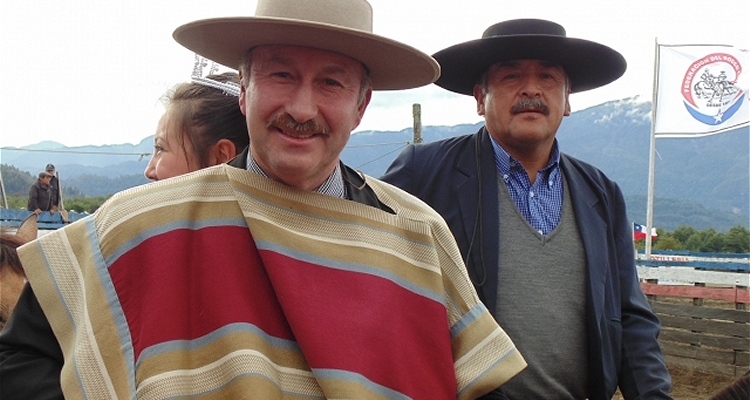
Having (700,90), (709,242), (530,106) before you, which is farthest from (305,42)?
(709,242)

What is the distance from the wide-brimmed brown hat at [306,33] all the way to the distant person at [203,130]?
64cm

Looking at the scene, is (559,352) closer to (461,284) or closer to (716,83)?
(461,284)

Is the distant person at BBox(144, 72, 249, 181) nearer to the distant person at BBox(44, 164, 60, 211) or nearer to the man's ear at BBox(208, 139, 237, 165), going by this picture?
the man's ear at BBox(208, 139, 237, 165)

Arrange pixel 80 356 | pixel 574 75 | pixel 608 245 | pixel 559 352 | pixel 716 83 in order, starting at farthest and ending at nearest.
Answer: pixel 716 83 → pixel 574 75 → pixel 608 245 → pixel 559 352 → pixel 80 356

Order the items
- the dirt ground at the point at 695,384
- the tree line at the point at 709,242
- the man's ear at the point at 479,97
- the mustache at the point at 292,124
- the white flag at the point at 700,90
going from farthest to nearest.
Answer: the tree line at the point at 709,242 < the white flag at the point at 700,90 < the dirt ground at the point at 695,384 < the man's ear at the point at 479,97 < the mustache at the point at 292,124

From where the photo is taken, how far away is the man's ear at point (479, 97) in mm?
2865

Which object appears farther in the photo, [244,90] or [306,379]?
[244,90]

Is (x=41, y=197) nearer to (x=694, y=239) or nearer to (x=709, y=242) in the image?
(x=709, y=242)

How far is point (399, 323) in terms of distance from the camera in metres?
1.64

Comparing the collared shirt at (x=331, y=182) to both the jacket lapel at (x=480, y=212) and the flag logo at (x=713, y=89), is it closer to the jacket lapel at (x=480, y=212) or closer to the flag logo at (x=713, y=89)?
the jacket lapel at (x=480, y=212)

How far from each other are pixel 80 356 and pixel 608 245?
6.41ft

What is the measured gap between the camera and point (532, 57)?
8.82 ft

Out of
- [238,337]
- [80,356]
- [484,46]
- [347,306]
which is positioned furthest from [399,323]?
[484,46]

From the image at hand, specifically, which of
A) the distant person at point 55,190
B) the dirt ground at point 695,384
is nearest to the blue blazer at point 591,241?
the dirt ground at point 695,384
